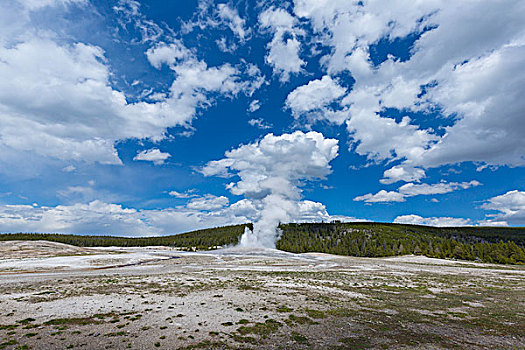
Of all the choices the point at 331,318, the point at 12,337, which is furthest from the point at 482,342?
the point at 12,337

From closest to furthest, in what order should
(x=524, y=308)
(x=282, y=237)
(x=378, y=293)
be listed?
(x=524, y=308), (x=378, y=293), (x=282, y=237)

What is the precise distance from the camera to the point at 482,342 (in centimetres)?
1556

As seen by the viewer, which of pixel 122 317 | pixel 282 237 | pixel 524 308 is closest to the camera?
pixel 122 317

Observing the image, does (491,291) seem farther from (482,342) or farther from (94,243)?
(94,243)

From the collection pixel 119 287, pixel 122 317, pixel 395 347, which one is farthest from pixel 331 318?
pixel 119 287

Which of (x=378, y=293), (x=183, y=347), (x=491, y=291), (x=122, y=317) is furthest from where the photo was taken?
(x=491, y=291)

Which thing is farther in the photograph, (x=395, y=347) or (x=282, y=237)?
(x=282, y=237)

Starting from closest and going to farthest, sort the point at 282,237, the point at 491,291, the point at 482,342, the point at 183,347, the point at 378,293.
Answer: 1. the point at 183,347
2. the point at 482,342
3. the point at 378,293
4. the point at 491,291
5. the point at 282,237

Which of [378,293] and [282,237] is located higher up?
[282,237]

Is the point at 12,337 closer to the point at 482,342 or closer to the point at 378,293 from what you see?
the point at 482,342

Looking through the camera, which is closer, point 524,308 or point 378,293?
point 524,308

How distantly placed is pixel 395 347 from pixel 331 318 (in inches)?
229

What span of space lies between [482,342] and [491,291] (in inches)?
964

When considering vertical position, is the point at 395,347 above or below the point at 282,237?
below
